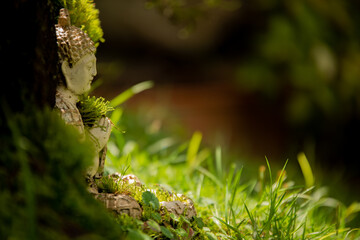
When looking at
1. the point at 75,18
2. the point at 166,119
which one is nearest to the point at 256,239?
the point at 75,18

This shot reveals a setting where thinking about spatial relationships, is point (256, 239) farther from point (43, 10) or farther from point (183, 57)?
point (183, 57)

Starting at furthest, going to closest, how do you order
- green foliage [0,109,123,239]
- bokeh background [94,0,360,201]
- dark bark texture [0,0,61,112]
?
bokeh background [94,0,360,201], dark bark texture [0,0,61,112], green foliage [0,109,123,239]

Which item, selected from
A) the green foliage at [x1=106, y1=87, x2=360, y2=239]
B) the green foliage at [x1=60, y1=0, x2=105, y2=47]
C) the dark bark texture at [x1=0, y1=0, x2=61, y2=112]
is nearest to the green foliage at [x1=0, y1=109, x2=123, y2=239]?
the dark bark texture at [x1=0, y1=0, x2=61, y2=112]

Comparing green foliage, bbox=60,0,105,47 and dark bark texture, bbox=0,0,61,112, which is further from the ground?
green foliage, bbox=60,0,105,47

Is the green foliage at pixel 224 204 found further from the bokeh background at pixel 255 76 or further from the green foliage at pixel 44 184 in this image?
the bokeh background at pixel 255 76

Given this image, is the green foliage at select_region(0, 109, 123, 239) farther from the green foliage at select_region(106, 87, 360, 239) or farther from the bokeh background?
the bokeh background

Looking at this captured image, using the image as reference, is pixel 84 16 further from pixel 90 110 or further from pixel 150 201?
pixel 150 201

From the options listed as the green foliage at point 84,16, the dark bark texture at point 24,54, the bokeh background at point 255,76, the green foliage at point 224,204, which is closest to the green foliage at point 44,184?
the dark bark texture at point 24,54
